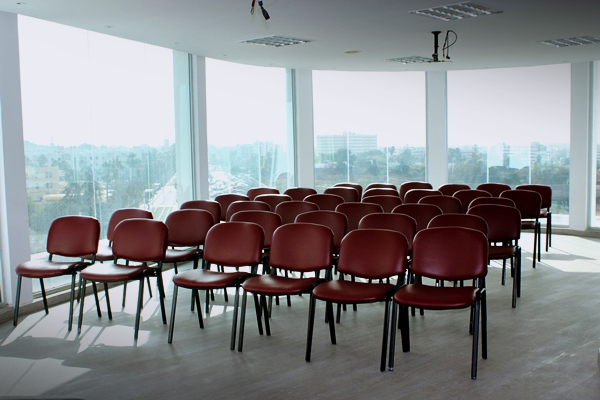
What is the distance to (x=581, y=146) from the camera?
11492 millimetres

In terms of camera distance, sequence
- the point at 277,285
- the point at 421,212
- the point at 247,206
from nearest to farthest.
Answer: the point at 277,285 → the point at 421,212 → the point at 247,206

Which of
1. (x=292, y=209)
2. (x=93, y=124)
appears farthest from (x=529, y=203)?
(x=93, y=124)

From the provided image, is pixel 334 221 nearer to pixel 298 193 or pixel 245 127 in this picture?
pixel 298 193

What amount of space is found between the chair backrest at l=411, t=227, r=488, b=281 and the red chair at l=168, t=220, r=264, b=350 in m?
1.44

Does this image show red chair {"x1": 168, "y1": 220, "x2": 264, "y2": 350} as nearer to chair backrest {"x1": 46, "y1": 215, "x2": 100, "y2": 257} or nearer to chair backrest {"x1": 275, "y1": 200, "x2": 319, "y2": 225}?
chair backrest {"x1": 46, "y1": 215, "x2": 100, "y2": 257}

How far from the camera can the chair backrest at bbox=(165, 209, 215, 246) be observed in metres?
6.72

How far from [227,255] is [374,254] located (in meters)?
1.38

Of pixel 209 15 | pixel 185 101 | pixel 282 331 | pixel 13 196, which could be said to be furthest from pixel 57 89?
pixel 282 331

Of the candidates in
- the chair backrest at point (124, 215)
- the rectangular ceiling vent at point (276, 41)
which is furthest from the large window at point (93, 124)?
the rectangular ceiling vent at point (276, 41)

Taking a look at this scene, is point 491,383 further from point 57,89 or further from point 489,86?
point 489,86

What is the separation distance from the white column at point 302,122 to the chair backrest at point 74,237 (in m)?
6.47

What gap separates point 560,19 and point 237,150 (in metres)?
5.75

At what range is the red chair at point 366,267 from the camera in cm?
468

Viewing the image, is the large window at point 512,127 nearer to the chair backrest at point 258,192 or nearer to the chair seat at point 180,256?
the chair backrest at point 258,192
